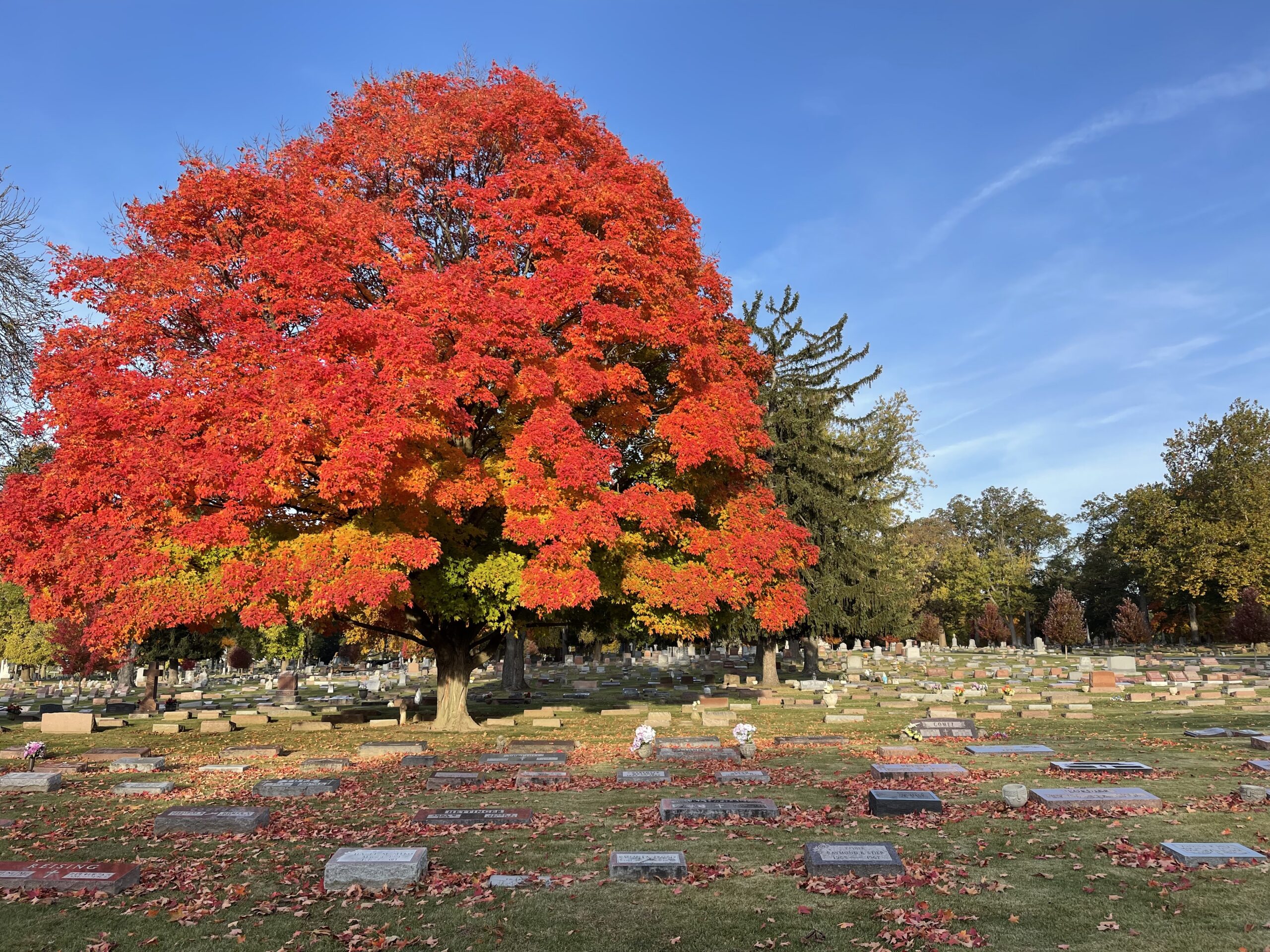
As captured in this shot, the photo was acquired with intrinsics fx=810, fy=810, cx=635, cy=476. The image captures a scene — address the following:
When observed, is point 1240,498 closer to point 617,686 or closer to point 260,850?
point 617,686

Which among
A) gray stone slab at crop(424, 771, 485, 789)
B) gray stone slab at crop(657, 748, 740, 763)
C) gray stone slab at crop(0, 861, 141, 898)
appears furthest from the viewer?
gray stone slab at crop(657, 748, 740, 763)

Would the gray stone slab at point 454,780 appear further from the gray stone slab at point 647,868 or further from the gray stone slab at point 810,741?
the gray stone slab at point 810,741

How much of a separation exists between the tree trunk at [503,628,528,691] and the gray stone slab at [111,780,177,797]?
2022 centimetres

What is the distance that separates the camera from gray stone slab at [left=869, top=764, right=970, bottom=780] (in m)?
12.7

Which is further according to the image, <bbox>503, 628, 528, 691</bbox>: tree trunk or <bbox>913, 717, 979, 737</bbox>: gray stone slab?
<bbox>503, 628, 528, 691</bbox>: tree trunk

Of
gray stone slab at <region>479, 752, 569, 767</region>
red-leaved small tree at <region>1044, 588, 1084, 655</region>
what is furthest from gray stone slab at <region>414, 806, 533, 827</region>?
red-leaved small tree at <region>1044, 588, 1084, 655</region>

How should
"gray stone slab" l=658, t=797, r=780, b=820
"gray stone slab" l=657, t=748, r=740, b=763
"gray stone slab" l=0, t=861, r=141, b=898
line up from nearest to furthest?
"gray stone slab" l=0, t=861, r=141, b=898 → "gray stone slab" l=658, t=797, r=780, b=820 → "gray stone slab" l=657, t=748, r=740, b=763

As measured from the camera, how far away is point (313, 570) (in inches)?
623

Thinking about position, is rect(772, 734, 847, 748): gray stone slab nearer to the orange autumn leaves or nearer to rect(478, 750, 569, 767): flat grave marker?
the orange autumn leaves

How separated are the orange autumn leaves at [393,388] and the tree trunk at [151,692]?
591 inches

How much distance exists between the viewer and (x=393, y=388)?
15062mm

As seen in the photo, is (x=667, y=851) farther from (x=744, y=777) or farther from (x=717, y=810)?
(x=744, y=777)

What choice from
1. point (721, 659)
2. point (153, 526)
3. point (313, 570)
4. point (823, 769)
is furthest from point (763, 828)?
Result: point (721, 659)

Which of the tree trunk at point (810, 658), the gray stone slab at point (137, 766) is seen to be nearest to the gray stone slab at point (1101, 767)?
the gray stone slab at point (137, 766)
